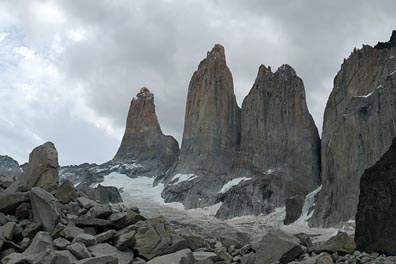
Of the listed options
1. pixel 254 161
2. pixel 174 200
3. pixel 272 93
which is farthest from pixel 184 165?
pixel 272 93

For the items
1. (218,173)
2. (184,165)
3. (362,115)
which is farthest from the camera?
(184,165)

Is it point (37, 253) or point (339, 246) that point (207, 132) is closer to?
point (339, 246)

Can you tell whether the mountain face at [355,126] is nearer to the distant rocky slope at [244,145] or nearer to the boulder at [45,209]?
the distant rocky slope at [244,145]

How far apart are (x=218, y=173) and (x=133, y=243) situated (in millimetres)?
140983

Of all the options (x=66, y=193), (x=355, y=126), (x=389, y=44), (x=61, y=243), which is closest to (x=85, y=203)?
(x=66, y=193)

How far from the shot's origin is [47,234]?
524 inches

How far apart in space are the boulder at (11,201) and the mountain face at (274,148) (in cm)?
11259

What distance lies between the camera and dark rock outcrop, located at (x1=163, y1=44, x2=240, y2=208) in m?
155

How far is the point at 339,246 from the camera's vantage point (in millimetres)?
13148

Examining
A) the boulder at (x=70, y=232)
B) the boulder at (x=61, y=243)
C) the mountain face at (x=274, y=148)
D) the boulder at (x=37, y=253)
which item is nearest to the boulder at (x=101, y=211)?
the boulder at (x=70, y=232)

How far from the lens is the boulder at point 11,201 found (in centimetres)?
1551

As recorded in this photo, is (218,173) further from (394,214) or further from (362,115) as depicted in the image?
(394,214)

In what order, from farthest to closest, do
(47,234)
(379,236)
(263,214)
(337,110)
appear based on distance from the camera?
(263,214) < (337,110) < (379,236) < (47,234)

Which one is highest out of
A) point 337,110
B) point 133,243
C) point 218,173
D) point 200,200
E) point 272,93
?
point 272,93
